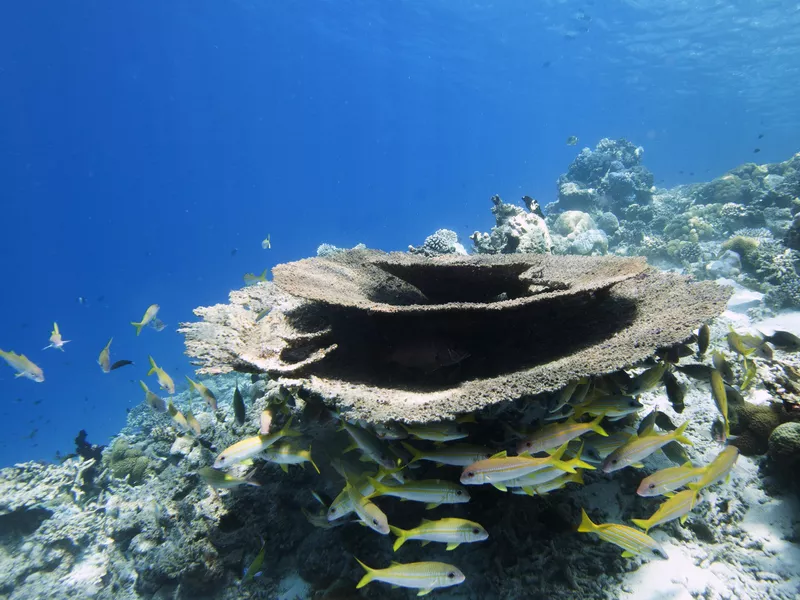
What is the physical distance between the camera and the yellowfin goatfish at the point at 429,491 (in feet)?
8.16

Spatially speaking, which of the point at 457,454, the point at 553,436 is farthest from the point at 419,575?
the point at 553,436

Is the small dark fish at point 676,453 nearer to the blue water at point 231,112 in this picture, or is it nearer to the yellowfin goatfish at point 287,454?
the yellowfin goatfish at point 287,454

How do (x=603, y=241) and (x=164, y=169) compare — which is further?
(x=164, y=169)

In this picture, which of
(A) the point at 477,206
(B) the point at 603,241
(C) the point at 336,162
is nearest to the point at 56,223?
(C) the point at 336,162

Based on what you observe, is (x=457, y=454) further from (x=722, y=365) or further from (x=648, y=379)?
(x=722, y=365)

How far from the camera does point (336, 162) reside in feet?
431

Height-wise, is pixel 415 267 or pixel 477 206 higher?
pixel 477 206

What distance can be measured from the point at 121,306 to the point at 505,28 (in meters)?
92.0

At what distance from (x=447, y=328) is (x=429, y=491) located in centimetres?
141

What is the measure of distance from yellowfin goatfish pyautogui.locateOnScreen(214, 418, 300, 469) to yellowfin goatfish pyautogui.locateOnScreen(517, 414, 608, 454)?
5.61ft

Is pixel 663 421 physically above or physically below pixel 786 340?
above

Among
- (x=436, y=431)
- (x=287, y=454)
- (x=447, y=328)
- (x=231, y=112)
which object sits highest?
(x=231, y=112)

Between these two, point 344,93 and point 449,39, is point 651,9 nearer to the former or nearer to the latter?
point 449,39

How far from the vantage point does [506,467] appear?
2223 mm
